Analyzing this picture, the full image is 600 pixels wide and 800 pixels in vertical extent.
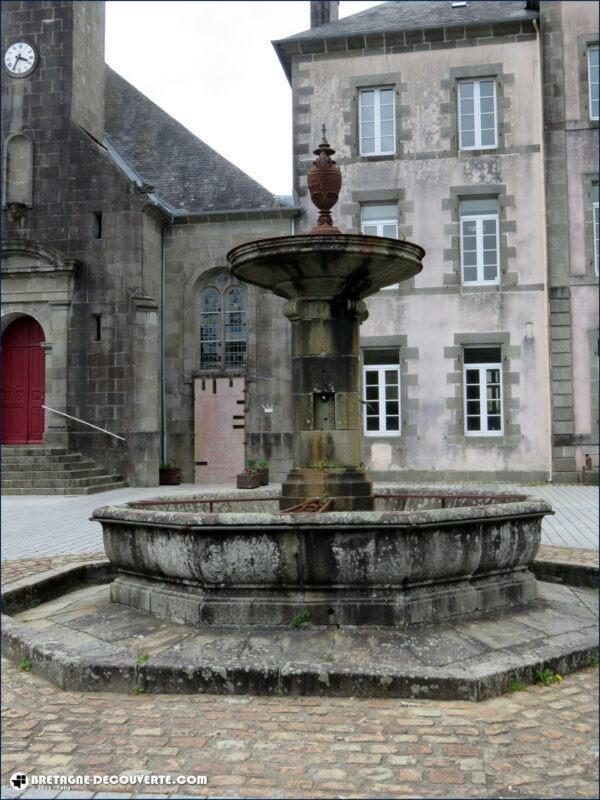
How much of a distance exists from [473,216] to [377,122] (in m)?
3.54

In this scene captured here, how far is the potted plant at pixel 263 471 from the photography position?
18.5 metres

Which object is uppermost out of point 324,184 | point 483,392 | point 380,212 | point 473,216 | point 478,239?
point 380,212

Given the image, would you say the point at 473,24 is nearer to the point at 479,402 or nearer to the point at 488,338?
the point at 488,338

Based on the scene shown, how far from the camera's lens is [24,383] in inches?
768

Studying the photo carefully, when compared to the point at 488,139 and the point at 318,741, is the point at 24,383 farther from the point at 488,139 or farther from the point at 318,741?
the point at 318,741

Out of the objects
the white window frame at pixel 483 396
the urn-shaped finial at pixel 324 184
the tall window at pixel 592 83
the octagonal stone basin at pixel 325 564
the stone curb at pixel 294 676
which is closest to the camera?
the stone curb at pixel 294 676

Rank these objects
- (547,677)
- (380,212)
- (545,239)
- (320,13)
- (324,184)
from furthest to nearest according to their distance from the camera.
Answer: (320,13)
(380,212)
(545,239)
(324,184)
(547,677)

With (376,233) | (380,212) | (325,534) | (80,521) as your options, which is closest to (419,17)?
(380,212)

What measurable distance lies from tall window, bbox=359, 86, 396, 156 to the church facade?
5 centimetres

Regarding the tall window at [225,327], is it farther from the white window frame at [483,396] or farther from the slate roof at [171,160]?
the white window frame at [483,396]

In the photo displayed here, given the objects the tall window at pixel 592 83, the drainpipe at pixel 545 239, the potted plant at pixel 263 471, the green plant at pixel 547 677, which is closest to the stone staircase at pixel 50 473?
the potted plant at pixel 263 471

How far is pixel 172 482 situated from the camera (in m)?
19.3

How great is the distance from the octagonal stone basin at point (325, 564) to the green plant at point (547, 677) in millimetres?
840

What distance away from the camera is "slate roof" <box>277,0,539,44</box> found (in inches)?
763
